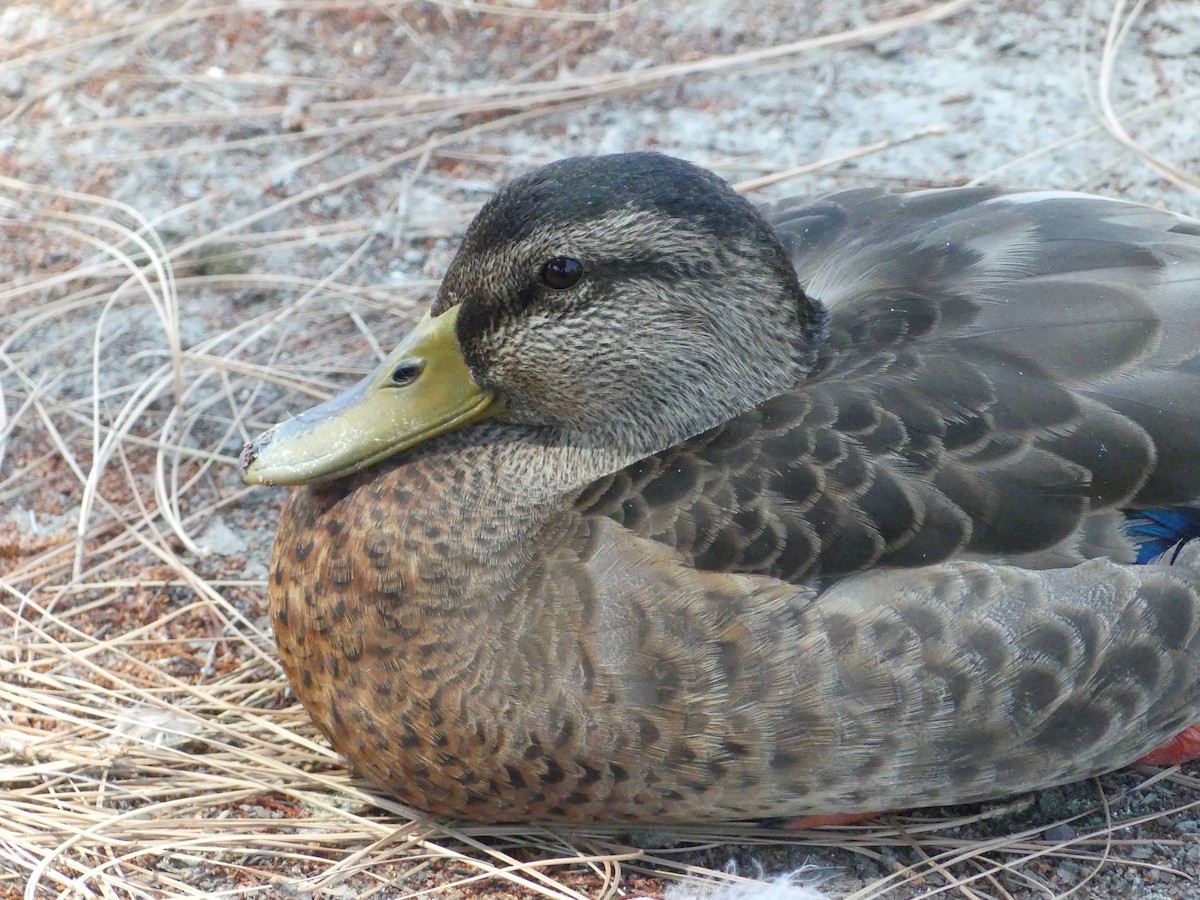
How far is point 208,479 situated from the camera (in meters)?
3.96

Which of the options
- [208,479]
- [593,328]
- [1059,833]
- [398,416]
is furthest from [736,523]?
[208,479]

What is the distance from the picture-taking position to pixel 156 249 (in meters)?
4.56

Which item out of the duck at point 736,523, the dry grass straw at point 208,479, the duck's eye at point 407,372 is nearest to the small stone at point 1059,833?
the dry grass straw at point 208,479

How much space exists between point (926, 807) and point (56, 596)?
2200 millimetres

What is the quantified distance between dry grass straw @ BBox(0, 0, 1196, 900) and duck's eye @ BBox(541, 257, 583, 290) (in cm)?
113

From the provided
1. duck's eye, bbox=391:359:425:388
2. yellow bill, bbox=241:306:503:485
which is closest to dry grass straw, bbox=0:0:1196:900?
yellow bill, bbox=241:306:503:485

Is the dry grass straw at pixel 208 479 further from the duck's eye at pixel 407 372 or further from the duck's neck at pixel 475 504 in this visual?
the duck's eye at pixel 407 372

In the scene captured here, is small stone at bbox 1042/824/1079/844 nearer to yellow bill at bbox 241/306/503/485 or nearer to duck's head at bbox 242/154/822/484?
duck's head at bbox 242/154/822/484

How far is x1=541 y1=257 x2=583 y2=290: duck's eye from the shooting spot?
2756 mm

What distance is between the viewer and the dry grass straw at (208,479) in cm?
288

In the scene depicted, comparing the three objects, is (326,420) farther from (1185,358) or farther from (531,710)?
(1185,358)

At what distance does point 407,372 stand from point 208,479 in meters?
1.25

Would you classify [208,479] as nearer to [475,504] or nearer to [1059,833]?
[475,504]

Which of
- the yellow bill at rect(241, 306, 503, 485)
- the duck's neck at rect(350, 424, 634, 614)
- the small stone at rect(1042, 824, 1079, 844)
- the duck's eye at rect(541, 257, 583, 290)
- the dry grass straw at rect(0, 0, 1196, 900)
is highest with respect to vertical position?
the duck's eye at rect(541, 257, 583, 290)
